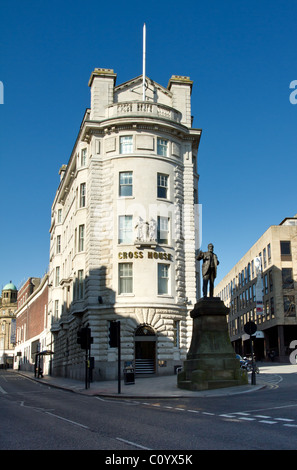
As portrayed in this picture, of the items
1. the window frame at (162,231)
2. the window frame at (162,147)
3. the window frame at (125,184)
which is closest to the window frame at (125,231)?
the window frame at (125,184)

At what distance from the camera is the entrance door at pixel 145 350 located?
3547 cm

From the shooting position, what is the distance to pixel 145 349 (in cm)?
3597

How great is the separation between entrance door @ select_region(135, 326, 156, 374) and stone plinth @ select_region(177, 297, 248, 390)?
11.5 metres

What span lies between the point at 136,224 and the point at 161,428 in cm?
2667

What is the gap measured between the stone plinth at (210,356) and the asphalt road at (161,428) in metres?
5.60

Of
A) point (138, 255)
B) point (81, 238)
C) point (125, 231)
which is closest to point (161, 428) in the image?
point (138, 255)

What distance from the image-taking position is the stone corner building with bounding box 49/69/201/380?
35906 mm

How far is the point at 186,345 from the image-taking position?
3725cm

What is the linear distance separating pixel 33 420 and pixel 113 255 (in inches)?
966

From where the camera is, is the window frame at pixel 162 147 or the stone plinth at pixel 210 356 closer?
the stone plinth at pixel 210 356

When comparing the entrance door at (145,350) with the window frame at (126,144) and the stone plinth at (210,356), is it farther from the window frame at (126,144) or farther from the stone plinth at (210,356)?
the window frame at (126,144)

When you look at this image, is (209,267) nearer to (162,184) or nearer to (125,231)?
(125,231)

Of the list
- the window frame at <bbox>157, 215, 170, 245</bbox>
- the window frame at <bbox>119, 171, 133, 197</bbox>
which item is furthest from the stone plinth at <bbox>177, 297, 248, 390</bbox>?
the window frame at <bbox>119, 171, 133, 197</bbox>
